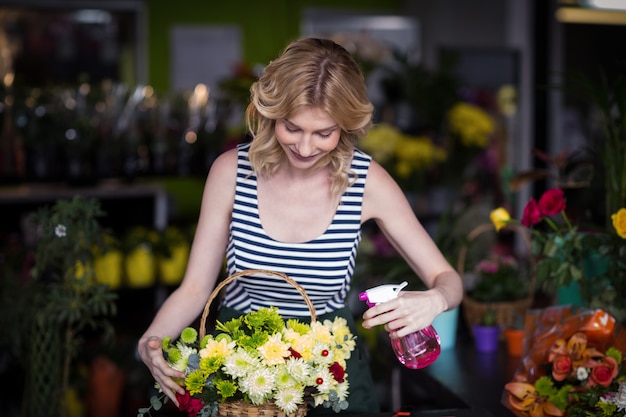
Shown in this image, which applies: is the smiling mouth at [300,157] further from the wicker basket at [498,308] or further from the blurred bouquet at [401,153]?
the blurred bouquet at [401,153]

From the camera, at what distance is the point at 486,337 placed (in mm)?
3102

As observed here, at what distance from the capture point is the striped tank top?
2363mm

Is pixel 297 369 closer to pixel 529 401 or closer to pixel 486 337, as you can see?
pixel 529 401

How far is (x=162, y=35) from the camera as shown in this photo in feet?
25.6

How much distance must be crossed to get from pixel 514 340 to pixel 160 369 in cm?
148

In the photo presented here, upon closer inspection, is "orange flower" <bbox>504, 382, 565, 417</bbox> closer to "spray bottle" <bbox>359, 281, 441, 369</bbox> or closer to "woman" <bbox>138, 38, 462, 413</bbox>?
"woman" <bbox>138, 38, 462, 413</bbox>

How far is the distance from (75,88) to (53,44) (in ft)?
10.00

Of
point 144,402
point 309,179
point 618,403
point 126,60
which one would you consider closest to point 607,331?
point 618,403

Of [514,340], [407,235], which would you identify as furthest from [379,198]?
[514,340]

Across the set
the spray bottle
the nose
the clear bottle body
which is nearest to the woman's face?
the nose

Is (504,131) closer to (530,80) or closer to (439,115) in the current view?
(530,80)

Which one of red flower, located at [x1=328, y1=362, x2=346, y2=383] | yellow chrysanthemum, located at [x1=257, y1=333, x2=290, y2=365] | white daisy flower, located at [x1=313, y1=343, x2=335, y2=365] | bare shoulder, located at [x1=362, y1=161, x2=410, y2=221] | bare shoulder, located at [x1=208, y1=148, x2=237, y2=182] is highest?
bare shoulder, located at [x1=208, y1=148, x2=237, y2=182]

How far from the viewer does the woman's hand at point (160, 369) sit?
1.95 metres

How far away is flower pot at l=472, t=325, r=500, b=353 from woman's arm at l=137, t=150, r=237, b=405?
1.08 meters
